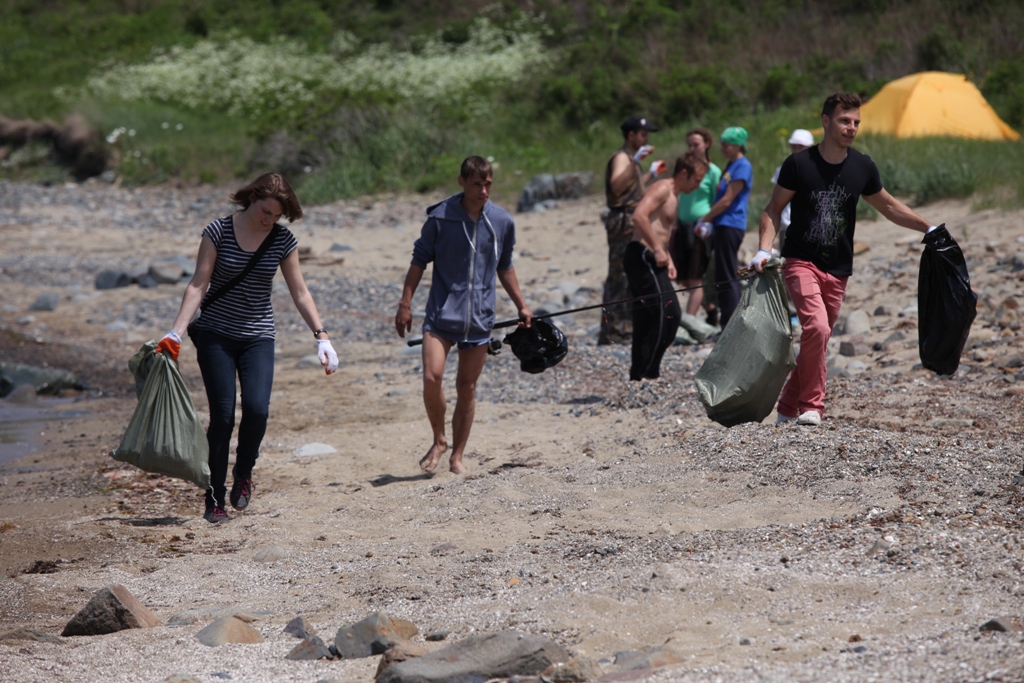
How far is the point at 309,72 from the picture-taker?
29.1 meters

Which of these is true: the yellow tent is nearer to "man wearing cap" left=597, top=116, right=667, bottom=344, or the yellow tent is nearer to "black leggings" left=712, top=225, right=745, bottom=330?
"black leggings" left=712, top=225, right=745, bottom=330

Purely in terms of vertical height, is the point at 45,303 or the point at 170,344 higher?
the point at 170,344

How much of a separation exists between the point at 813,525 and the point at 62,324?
32.5 ft

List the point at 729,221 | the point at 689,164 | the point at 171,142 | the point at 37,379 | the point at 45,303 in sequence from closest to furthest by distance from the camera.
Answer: the point at 689,164
the point at 729,221
the point at 37,379
the point at 45,303
the point at 171,142

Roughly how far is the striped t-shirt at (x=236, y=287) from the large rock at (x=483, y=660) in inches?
92.2

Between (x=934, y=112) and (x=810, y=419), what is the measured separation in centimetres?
1075

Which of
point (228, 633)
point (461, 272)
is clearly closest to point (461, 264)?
point (461, 272)

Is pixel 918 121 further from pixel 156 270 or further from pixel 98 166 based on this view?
pixel 98 166

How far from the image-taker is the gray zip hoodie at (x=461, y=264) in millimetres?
5875

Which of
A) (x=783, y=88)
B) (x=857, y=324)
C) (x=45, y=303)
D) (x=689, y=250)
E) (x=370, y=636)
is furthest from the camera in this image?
(x=783, y=88)

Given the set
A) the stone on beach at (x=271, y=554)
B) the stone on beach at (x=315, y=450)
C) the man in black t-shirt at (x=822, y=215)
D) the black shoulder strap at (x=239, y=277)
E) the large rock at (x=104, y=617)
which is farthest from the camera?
the stone on beach at (x=315, y=450)

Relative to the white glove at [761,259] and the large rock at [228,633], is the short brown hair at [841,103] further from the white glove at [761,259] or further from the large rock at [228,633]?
the large rock at [228,633]

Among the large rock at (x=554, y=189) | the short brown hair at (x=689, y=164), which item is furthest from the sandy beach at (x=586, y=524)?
the large rock at (x=554, y=189)

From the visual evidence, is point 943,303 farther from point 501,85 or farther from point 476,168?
point 501,85
